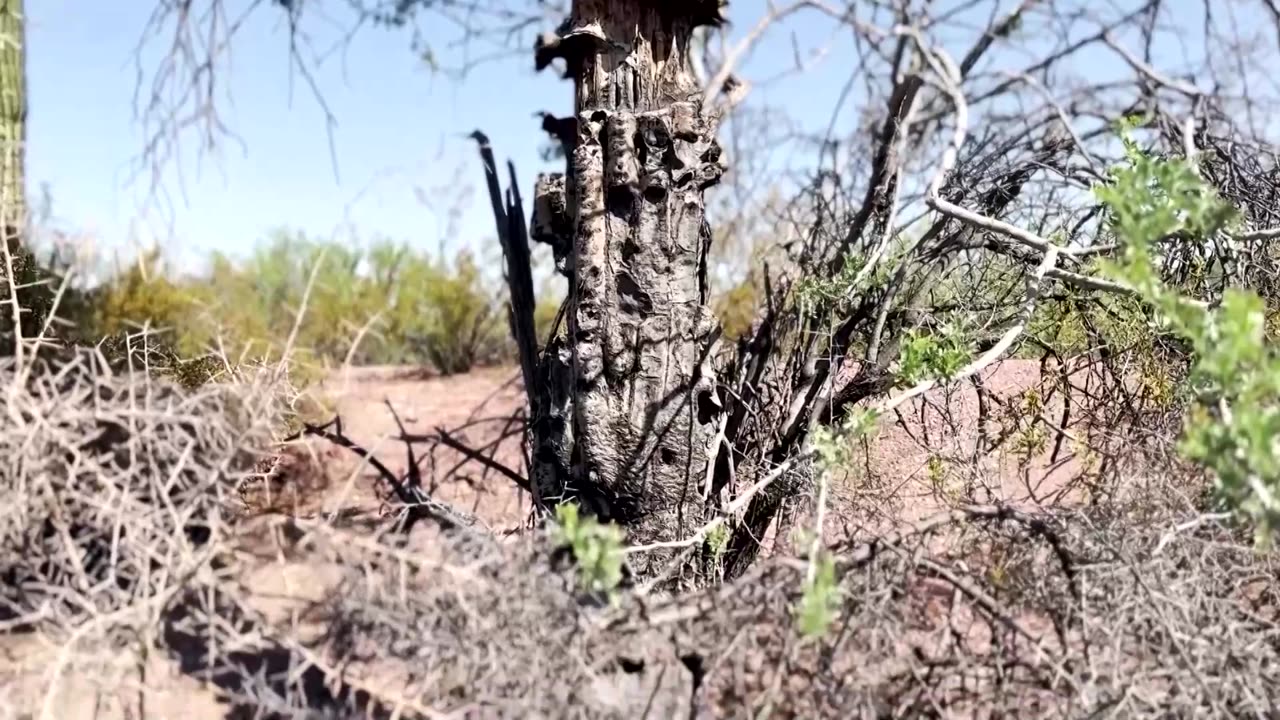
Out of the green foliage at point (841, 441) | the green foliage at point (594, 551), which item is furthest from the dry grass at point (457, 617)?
the green foliage at point (841, 441)

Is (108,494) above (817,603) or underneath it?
above

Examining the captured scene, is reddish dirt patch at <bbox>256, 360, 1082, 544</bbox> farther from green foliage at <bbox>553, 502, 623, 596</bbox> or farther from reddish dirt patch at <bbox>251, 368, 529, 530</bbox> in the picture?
green foliage at <bbox>553, 502, 623, 596</bbox>

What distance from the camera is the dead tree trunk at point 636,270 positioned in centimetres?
367

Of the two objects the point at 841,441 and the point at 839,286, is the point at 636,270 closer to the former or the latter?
the point at 839,286

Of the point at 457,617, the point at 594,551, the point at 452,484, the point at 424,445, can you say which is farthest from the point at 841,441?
the point at 424,445

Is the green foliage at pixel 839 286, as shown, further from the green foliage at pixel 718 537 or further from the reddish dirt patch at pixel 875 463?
the green foliage at pixel 718 537

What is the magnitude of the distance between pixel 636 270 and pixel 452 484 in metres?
4.78

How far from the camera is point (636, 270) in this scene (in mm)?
3682

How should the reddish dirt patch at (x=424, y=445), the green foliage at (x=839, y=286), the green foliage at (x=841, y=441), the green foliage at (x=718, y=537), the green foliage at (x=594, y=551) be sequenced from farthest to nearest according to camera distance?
the reddish dirt patch at (x=424, y=445) < the green foliage at (x=839, y=286) < the green foliage at (x=718, y=537) < the green foliage at (x=841, y=441) < the green foliage at (x=594, y=551)

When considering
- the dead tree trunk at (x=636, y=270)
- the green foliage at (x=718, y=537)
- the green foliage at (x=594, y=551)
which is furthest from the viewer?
the dead tree trunk at (x=636, y=270)

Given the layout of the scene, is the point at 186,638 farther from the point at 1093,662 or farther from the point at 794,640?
the point at 1093,662

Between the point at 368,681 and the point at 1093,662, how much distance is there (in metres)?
1.49

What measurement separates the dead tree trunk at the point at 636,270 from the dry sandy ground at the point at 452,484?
67 cm

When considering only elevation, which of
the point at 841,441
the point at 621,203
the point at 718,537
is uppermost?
the point at 621,203
